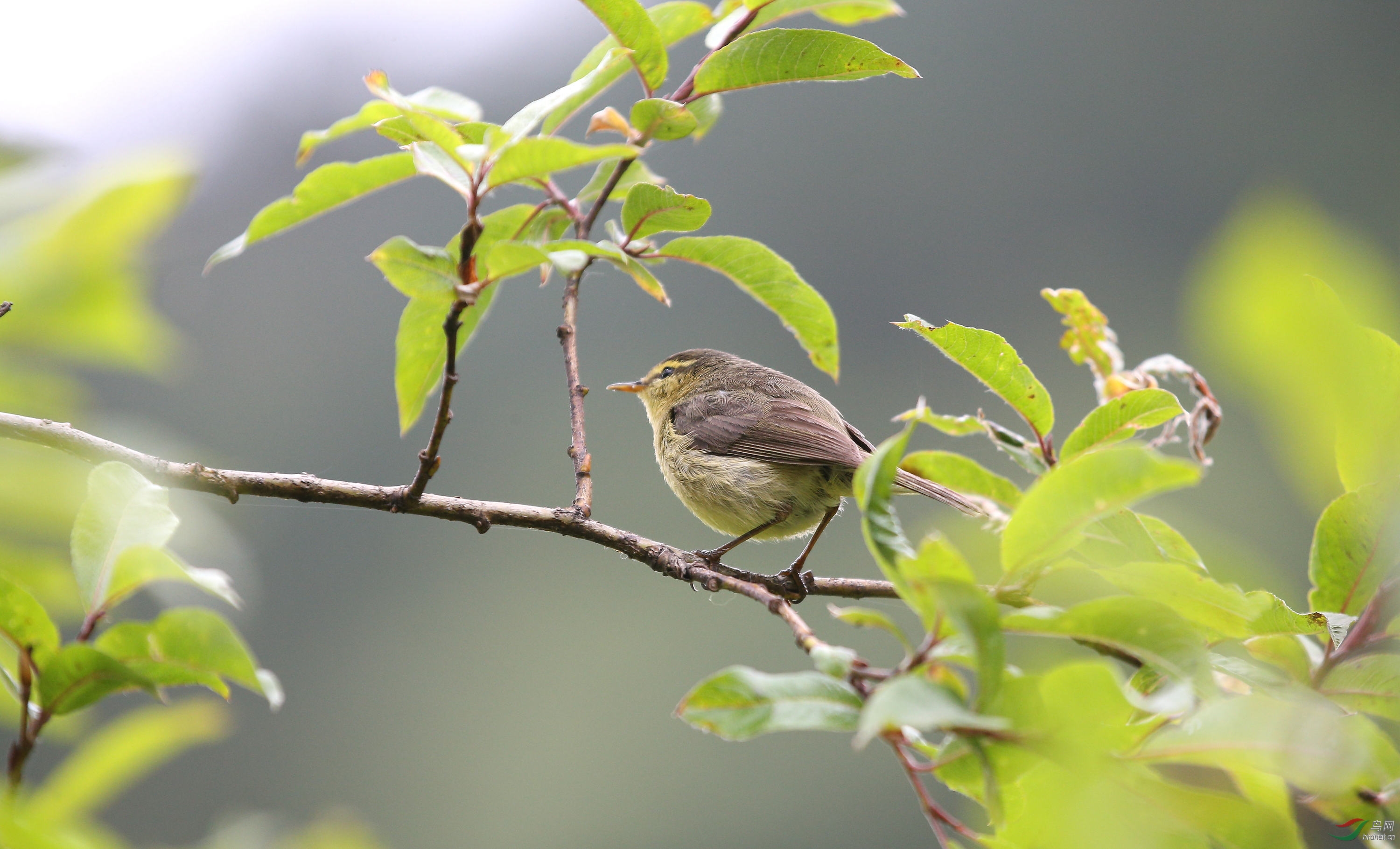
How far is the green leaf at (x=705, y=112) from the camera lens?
2.27 m

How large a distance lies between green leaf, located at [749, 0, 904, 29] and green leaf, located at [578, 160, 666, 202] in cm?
56

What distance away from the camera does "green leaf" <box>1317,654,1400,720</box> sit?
52.1 inches

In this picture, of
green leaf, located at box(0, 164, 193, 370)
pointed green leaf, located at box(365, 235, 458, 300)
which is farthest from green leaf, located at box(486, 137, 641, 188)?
green leaf, located at box(0, 164, 193, 370)

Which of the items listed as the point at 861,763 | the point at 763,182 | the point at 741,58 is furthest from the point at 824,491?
the point at 763,182

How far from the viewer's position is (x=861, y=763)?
104 feet

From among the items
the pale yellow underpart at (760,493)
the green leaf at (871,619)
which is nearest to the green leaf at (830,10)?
the green leaf at (871,619)

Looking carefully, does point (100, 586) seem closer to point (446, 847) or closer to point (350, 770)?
point (446, 847)

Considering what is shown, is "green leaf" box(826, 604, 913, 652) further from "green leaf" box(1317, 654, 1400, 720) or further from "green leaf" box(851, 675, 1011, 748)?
"green leaf" box(1317, 654, 1400, 720)

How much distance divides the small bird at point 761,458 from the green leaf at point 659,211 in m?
1.40

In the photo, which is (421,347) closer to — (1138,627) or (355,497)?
(355,497)

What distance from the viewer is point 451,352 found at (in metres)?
1.88

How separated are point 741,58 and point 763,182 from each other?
123 ft

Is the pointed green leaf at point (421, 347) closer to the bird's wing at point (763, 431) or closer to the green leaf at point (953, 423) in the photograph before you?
the green leaf at point (953, 423)

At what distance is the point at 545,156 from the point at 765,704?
928mm
